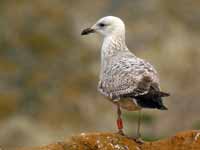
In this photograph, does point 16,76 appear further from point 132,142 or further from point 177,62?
point 132,142

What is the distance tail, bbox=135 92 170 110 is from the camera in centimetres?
1284

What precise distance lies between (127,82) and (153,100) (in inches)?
28.8

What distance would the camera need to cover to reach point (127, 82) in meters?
13.5

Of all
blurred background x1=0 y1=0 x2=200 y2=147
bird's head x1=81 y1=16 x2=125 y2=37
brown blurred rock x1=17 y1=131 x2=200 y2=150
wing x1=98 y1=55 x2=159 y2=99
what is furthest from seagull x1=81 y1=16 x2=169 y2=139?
blurred background x1=0 y1=0 x2=200 y2=147

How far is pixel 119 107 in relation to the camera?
13836 millimetres

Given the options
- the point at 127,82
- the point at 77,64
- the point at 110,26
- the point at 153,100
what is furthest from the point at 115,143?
the point at 77,64

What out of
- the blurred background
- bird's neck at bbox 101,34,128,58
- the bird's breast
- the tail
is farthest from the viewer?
the blurred background

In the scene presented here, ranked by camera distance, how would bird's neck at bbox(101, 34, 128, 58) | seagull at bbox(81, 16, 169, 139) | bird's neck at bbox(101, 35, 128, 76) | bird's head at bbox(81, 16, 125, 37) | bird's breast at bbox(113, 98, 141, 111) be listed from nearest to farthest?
1. seagull at bbox(81, 16, 169, 139)
2. bird's breast at bbox(113, 98, 141, 111)
3. bird's neck at bbox(101, 35, 128, 76)
4. bird's neck at bbox(101, 34, 128, 58)
5. bird's head at bbox(81, 16, 125, 37)

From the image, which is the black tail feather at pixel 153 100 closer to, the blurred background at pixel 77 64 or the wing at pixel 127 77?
the wing at pixel 127 77

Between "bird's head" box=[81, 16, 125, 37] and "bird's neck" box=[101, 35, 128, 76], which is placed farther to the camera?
"bird's head" box=[81, 16, 125, 37]

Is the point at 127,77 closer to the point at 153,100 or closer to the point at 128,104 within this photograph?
the point at 128,104

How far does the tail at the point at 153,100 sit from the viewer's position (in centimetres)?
1284

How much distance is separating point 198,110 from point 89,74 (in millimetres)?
5618

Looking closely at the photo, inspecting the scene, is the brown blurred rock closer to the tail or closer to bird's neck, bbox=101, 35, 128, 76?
the tail
